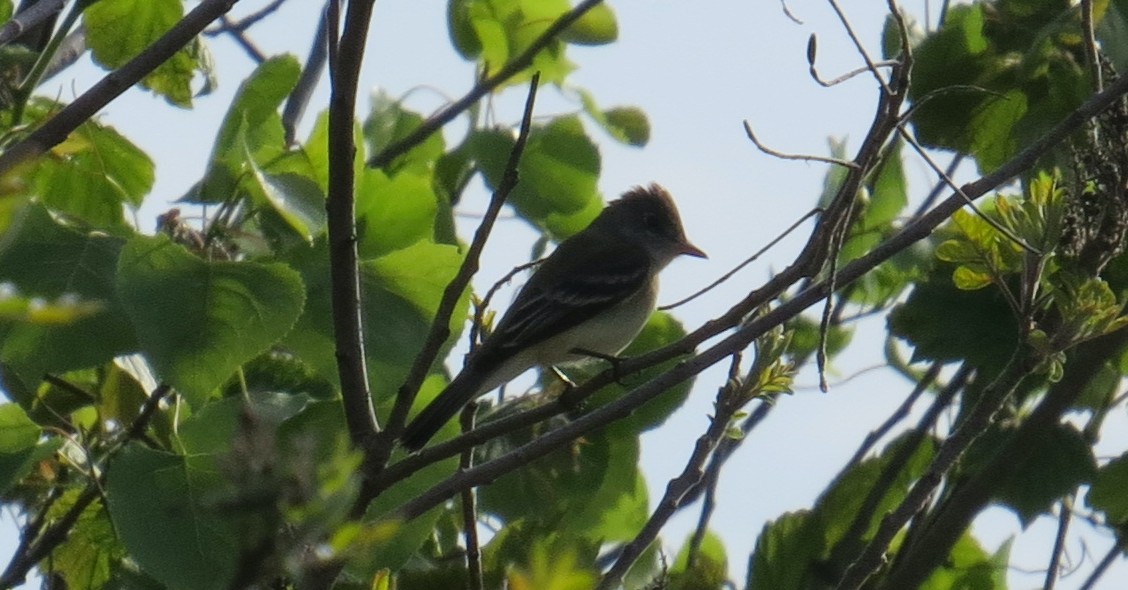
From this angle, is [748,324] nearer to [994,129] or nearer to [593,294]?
[994,129]

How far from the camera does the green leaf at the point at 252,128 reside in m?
3.16

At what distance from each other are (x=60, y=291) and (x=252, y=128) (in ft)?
2.40

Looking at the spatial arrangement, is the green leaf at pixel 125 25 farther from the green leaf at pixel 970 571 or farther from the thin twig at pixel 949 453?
the green leaf at pixel 970 571

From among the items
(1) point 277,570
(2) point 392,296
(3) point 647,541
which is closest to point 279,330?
(2) point 392,296

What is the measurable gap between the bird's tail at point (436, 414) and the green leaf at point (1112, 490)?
1.55 metres

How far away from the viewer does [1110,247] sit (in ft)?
8.81

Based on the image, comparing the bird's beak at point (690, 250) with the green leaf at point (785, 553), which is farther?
the bird's beak at point (690, 250)

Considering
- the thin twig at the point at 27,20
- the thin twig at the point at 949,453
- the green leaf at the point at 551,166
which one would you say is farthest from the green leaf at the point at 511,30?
the thin twig at the point at 949,453

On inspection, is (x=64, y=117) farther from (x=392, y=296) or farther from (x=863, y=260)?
(x=863, y=260)

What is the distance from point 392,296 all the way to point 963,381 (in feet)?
5.40

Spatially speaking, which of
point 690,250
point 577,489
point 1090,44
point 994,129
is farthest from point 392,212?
point 690,250

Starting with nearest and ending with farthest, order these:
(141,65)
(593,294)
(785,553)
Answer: (141,65), (785,553), (593,294)

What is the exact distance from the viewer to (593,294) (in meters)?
5.62

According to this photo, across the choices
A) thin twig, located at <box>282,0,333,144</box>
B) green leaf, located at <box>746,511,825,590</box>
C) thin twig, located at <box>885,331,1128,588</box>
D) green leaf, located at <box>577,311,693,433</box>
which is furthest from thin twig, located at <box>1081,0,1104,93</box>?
thin twig, located at <box>282,0,333,144</box>
